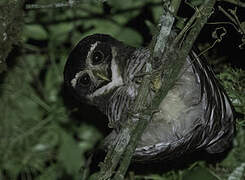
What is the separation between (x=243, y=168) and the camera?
3137mm

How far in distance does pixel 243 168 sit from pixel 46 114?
1.45 metres

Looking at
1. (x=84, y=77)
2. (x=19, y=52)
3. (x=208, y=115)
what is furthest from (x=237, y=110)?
(x=19, y=52)

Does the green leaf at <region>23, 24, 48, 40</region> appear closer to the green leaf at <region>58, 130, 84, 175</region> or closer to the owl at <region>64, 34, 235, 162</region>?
the green leaf at <region>58, 130, 84, 175</region>

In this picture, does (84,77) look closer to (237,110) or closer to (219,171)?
(237,110)

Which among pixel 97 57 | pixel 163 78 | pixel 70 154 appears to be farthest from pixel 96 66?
pixel 70 154

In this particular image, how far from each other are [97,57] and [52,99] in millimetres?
1087

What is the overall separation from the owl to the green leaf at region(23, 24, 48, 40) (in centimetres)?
82

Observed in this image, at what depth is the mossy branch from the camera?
2342 mm

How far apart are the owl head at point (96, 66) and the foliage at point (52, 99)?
49 centimetres

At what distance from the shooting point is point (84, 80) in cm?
288

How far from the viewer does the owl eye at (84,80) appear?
2861 mm

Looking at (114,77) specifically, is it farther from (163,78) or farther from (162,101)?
(163,78)

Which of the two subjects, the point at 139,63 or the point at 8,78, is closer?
the point at 139,63

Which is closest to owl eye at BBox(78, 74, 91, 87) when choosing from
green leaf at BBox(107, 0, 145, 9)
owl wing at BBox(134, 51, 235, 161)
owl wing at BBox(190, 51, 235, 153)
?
owl wing at BBox(134, 51, 235, 161)
